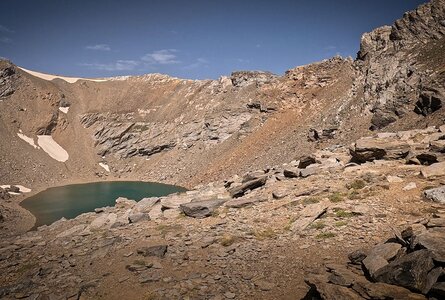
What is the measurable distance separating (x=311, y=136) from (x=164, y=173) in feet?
108

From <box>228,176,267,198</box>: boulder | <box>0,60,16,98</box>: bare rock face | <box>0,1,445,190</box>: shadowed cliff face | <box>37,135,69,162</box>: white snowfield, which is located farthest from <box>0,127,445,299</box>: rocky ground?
<box>0,60,16,98</box>: bare rock face

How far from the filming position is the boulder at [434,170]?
15578 millimetres

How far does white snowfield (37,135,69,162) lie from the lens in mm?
74188

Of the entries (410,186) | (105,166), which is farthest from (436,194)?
(105,166)

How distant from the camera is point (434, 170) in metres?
15.8

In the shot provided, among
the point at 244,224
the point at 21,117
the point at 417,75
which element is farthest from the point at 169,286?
the point at 21,117

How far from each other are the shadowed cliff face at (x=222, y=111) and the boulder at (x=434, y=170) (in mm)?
17667

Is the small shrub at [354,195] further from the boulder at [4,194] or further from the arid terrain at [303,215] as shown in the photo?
the boulder at [4,194]

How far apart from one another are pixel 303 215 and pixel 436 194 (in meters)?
5.23

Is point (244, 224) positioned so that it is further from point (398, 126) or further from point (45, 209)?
point (45, 209)

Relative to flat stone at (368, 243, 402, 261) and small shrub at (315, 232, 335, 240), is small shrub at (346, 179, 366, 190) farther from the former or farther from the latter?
flat stone at (368, 243, 402, 261)

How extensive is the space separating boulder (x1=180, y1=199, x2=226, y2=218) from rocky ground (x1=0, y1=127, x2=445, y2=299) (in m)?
0.06

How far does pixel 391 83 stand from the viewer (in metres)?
44.8

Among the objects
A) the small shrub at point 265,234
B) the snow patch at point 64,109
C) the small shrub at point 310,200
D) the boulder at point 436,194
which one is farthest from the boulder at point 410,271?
the snow patch at point 64,109
